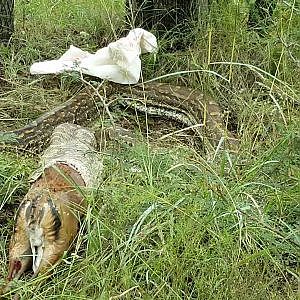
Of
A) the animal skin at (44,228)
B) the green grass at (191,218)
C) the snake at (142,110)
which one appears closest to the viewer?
the green grass at (191,218)

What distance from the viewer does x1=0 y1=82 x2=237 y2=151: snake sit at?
17.5 feet

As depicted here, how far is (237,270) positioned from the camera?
3396 millimetres

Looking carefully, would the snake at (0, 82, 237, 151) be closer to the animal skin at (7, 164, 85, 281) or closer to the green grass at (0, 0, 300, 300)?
the green grass at (0, 0, 300, 300)

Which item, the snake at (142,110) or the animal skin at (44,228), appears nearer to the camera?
the animal skin at (44,228)

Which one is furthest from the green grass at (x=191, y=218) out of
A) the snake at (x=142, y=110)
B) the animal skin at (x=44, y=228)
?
the snake at (x=142, y=110)

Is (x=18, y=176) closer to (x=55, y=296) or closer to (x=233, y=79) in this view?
(x=55, y=296)

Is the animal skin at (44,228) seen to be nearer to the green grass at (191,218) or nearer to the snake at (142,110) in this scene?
the green grass at (191,218)

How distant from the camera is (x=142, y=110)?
611 cm

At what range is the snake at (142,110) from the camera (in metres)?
5.33

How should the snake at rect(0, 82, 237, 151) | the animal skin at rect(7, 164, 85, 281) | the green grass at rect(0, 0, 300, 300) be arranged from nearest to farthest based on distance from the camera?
1. the green grass at rect(0, 0, 300, 300)
2. the animal skin at rect(7, 164, 85, 281)
3. the snake at rect(0, 82, 237, 151)

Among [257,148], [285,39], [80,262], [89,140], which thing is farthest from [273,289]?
[285,39]

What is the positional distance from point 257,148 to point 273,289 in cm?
150

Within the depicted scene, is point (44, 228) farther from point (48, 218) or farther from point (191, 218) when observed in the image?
point (191, 218)

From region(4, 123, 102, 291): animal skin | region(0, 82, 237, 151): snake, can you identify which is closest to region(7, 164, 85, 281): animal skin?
region(4, 123, 102, 291): animal skin
